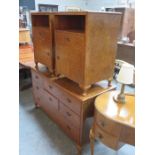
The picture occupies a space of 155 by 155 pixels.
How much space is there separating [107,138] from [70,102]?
22.1 inches

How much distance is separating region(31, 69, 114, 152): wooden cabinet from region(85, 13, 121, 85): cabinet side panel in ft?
0.59

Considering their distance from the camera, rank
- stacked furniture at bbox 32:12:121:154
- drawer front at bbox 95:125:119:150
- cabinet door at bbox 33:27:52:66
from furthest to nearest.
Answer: cabinet door at bbox 33:27:52:66 → stacked furniture at bbox 32:12:121:154 → drawer front at bbox 95:125:119:150

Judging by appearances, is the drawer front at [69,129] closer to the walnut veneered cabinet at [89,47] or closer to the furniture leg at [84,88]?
the furniture leg at [84,88]

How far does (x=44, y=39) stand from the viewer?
2029 mm

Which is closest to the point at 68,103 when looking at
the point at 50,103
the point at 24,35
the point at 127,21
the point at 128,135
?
the point at 50,103

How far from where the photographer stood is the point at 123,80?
4.55ft

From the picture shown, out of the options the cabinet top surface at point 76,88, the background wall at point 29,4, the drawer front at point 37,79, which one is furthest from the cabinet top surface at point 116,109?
the background wall at point 29,4

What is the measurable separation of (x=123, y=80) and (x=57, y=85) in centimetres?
83

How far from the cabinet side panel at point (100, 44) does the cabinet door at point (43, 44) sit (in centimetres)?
67

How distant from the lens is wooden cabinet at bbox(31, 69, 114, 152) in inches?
64.2

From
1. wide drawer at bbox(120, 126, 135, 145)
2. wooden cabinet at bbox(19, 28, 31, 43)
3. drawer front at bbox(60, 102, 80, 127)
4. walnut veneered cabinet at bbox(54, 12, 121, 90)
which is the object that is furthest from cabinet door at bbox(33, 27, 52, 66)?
wooden cabinet at bbox(19, 28, 31, 43)

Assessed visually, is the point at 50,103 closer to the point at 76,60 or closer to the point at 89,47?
the point at 76,60

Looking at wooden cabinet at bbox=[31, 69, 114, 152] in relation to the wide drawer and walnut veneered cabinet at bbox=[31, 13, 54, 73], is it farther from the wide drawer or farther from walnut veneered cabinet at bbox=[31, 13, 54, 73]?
the wide drawer

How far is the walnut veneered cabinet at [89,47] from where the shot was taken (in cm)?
141
